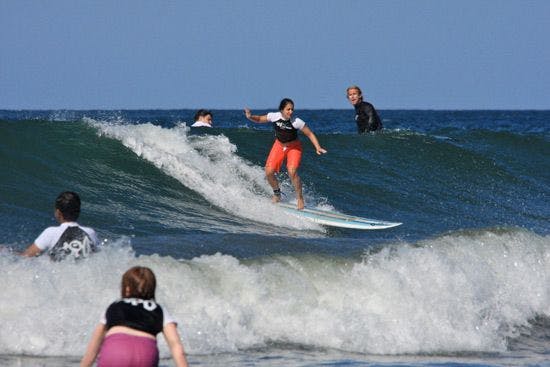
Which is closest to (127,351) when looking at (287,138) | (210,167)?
(287,138)

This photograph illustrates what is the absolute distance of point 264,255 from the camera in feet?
32.7

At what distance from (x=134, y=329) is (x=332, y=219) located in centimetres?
874

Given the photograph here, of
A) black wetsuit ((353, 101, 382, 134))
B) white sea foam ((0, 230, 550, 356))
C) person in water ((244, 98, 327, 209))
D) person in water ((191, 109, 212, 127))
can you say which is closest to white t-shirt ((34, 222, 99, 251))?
white sea foam ((0, 230, 550, 356))

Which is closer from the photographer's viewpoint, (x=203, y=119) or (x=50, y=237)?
(x=50, y=237)

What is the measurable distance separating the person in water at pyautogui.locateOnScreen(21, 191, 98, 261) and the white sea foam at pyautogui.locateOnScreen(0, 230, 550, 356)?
339 millimetres

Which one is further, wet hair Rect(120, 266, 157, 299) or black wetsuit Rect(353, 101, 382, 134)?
black wetsuit Rect(353, 101, 382, 134)

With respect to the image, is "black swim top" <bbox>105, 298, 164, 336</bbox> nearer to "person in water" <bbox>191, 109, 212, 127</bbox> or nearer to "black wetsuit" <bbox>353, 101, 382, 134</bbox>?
"black wetsuit" <bbox>353, 101, 382, 134</bbox>

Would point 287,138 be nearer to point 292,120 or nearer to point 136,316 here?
point 292,120

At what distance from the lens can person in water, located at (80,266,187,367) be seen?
519 cm

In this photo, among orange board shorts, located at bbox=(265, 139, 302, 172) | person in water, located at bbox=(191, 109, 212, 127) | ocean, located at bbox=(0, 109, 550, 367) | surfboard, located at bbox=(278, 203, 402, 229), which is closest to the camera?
ocean, located at bbox=(0, 109, 550, 367)

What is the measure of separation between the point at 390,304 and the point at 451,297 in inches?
31.4
